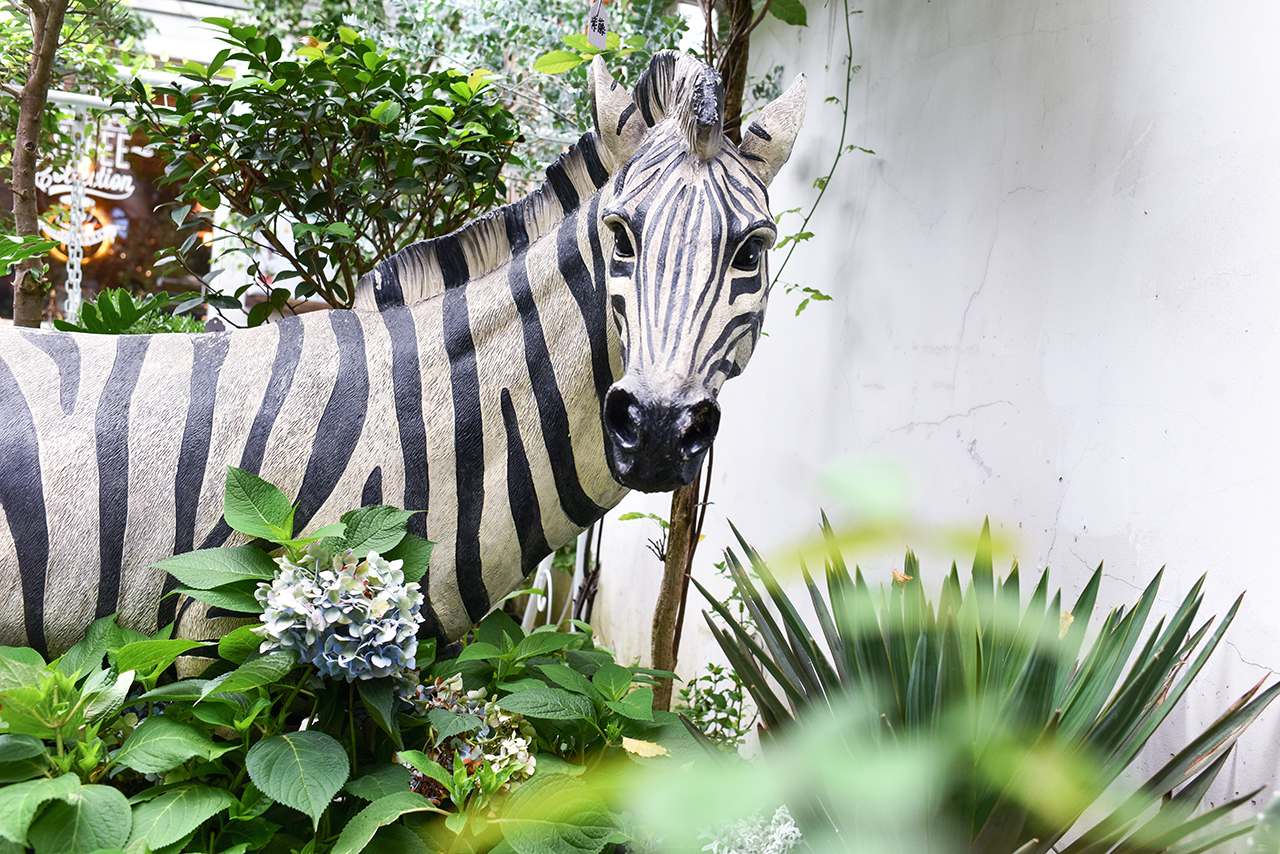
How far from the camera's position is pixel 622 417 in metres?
1.05

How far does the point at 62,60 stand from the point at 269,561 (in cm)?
264

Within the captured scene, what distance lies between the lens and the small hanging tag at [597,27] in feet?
5.98

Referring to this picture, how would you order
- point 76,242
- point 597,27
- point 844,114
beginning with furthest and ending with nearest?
point 76,242 < point 844,114 < point 597,27

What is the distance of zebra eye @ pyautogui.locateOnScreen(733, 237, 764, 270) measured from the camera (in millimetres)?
1152

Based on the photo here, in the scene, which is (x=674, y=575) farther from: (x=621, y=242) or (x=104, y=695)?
(x=104, y=695)

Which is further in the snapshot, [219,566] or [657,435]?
[219,566]

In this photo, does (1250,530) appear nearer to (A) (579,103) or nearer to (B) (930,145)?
(B) (930,145)

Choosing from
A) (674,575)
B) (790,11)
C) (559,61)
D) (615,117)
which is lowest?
(674,575)

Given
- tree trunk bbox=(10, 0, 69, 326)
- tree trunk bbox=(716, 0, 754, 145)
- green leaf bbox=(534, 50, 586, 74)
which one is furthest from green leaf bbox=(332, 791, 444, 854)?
tree trunk bbox=(10, 0, 69, 326)

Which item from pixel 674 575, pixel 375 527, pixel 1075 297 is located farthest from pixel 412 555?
pixel 1075 297

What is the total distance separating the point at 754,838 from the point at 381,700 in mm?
562

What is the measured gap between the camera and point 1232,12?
3.92 feet

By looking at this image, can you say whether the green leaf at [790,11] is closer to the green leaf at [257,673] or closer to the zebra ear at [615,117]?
the zebra ear at [615,117]

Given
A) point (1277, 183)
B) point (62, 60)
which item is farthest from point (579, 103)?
point (1277, 183)
